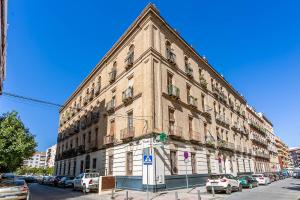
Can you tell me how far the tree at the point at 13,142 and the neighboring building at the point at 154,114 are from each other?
6826 mm

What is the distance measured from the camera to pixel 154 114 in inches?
760

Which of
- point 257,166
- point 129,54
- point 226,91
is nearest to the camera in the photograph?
point 129,54

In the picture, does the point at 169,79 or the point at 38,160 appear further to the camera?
the point at 38,160

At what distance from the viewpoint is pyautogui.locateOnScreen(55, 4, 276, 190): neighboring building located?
1953 centimetres

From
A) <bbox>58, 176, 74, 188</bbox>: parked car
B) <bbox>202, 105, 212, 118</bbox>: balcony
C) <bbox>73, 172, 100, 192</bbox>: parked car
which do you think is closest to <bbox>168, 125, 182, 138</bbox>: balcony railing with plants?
<bbox>202, 105, 212, 118</bbox>: balcony

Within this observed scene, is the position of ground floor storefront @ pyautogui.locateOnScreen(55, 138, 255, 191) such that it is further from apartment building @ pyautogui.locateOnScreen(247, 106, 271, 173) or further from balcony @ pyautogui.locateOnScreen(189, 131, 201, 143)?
apartment building @ pyautogui.locateOnScreen(247, 106, 271, 173)

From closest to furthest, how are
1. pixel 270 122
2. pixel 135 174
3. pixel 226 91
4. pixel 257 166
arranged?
pixel 135 174
pixel 226 91
pixel 257 166
pixel 270 122

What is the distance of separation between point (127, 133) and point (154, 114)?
3.50 metres

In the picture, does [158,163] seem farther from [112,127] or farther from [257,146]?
[257,146]

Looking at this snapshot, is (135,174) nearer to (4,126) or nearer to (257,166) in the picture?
(4,126)

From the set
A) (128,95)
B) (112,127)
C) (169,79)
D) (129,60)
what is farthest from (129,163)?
(129,60)

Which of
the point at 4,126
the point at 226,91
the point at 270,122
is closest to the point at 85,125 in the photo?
the point at 4,126

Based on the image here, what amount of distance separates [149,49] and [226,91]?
74.3ft

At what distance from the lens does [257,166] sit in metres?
44.2
